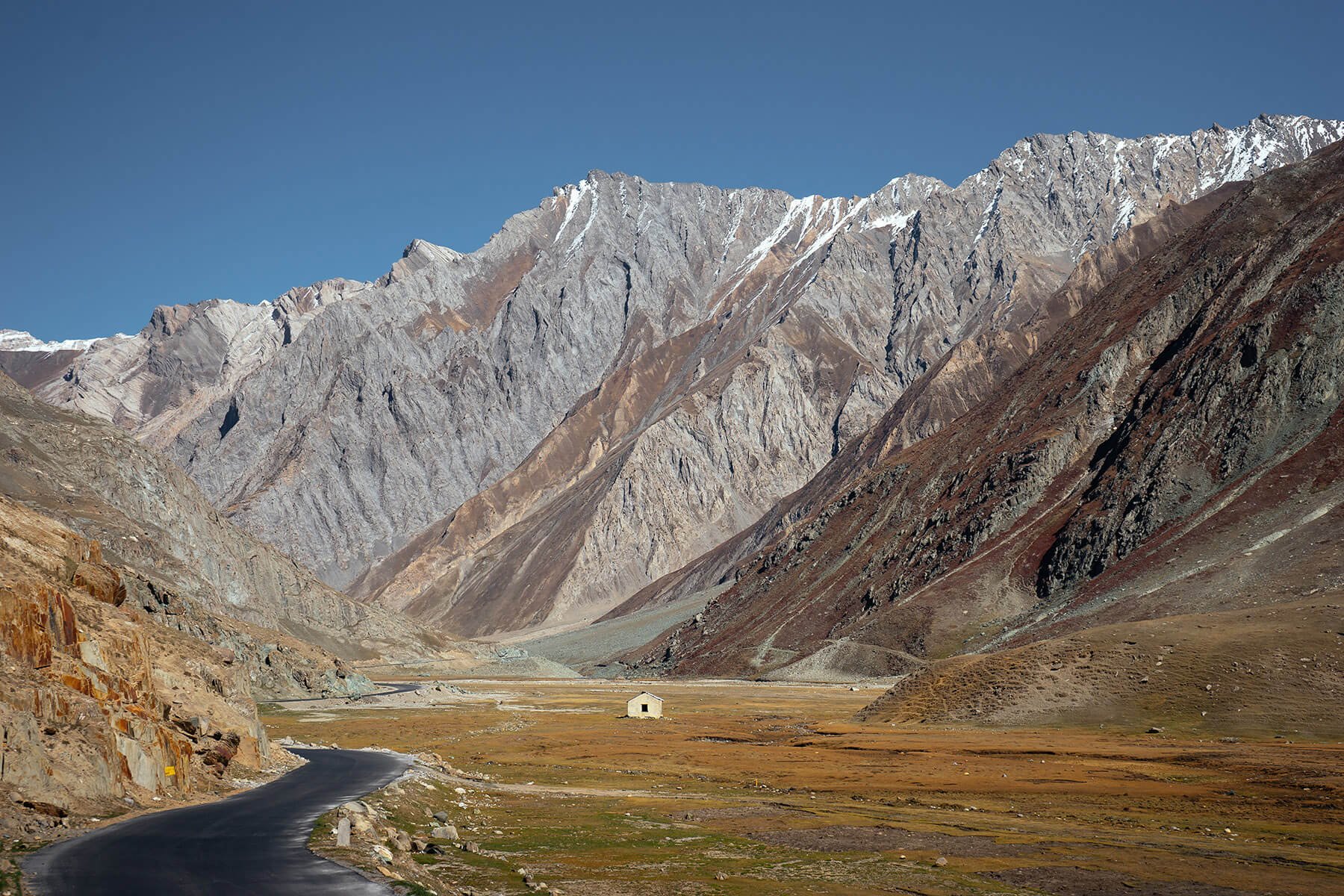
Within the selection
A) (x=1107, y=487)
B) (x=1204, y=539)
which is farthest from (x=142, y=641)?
(x=1107, y=487)

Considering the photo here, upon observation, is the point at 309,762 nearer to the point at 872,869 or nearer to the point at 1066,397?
the point at 872,869

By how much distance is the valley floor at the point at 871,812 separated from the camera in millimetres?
30234

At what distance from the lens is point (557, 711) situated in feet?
398

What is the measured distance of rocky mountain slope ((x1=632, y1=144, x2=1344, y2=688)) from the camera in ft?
384

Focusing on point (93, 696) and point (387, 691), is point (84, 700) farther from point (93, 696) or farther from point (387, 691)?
point (387, 691)

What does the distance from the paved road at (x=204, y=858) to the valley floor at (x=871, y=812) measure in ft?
4.24

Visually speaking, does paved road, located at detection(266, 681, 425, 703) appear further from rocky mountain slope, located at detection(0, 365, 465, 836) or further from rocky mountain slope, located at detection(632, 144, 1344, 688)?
rocky mountain slope, located at detection(632, 144, 1344, 688)

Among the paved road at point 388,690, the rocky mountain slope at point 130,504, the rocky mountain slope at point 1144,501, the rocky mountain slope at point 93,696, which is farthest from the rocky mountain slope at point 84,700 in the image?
the paved road at point 388,690

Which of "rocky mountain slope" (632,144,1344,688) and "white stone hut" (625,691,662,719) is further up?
"rocky mountain slope" (632,144,1344,688)

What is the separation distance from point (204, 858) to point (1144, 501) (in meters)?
145

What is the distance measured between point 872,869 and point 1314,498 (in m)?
111

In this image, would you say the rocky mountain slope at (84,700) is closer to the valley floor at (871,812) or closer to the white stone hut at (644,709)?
the valley floor at (871,812)

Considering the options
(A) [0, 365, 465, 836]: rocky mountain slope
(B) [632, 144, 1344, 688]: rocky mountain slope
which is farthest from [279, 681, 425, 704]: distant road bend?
(B) [632, 144, 1344, 688]: rocky mountain slope

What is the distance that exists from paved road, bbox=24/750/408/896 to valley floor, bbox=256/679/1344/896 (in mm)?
1291
